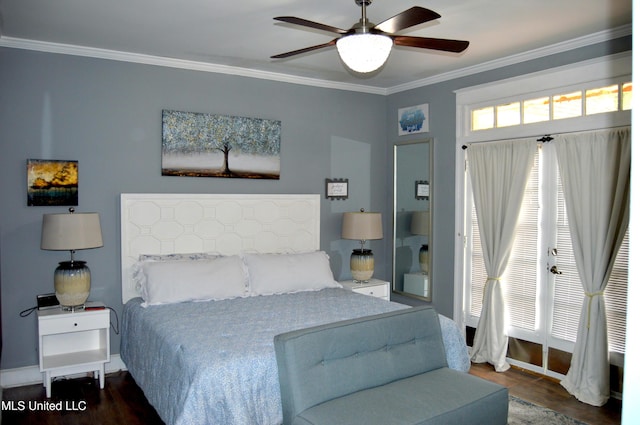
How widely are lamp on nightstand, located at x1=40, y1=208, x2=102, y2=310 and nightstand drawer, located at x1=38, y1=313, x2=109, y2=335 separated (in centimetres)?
12

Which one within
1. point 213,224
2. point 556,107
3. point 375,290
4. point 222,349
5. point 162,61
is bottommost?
point 375,290

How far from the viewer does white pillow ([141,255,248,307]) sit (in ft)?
12.4

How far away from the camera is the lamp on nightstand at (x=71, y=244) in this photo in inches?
141

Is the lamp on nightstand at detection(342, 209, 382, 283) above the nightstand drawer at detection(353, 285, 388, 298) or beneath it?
above

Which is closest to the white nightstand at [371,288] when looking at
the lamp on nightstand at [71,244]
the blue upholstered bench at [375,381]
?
the blue upholstered bench at [375,381]

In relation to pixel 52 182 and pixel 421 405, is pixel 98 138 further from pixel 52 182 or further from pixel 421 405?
pixel 421 405

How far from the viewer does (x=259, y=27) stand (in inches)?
140

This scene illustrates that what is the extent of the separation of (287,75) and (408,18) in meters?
2.72

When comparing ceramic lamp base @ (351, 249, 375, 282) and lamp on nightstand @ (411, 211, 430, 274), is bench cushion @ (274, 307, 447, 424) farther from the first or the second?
lamp on nightstand @ (411, 211, 430, 274)

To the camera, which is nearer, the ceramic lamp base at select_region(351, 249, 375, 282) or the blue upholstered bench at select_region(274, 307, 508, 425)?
the blue upholstered bench at select_region(274, 307, 508, 425)

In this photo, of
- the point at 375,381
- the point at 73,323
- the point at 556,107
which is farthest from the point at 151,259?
the point at 556,107

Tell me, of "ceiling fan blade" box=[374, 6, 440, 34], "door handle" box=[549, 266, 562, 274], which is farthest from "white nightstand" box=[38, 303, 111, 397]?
"door handle" box=[549, 266, 562, 274]

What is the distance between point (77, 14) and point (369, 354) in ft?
9.76

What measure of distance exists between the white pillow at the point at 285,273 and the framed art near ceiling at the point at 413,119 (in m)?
1.85
